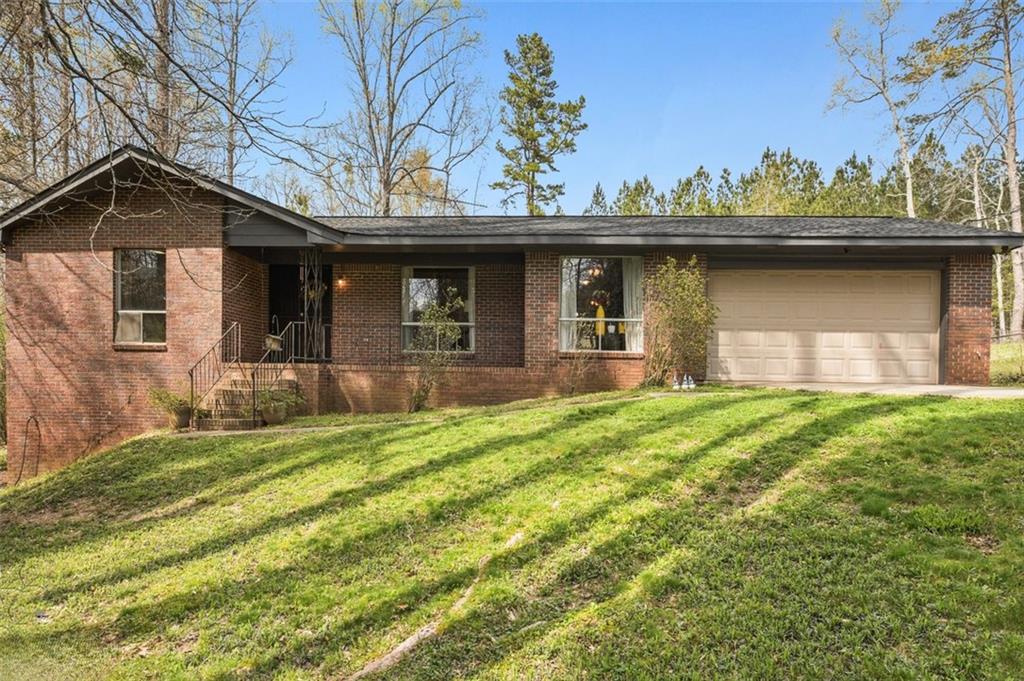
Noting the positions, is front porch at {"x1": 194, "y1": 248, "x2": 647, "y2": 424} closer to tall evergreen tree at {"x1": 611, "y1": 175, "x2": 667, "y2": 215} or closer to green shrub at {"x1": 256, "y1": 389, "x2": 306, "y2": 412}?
green shrub at {"x1": 256, "y1": 389, "x2": 306, "y2": 412}

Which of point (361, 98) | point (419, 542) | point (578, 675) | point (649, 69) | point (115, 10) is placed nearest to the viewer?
point (578, 675)

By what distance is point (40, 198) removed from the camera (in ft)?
35.0

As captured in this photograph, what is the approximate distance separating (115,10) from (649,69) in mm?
16313

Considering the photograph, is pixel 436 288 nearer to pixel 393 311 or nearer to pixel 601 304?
pixel 393 311

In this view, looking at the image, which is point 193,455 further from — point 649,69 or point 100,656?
point 649,69

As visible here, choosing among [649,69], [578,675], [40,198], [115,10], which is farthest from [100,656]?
[649,69]

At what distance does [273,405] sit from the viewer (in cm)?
1025

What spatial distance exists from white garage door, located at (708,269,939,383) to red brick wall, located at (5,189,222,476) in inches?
398

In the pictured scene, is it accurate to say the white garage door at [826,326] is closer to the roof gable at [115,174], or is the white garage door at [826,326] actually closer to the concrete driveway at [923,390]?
the concrete driveway at [923,390]

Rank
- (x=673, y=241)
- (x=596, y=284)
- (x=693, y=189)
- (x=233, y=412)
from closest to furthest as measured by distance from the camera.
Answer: (x=233, y=412) < (x=673, y=241) < (x=596, y=284) < (x=693, y=189)

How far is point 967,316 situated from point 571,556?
10.7m

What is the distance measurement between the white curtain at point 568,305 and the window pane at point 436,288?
86.5 inches

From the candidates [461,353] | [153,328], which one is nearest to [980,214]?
[461,353]

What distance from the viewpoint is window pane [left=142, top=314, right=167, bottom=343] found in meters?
11.6
